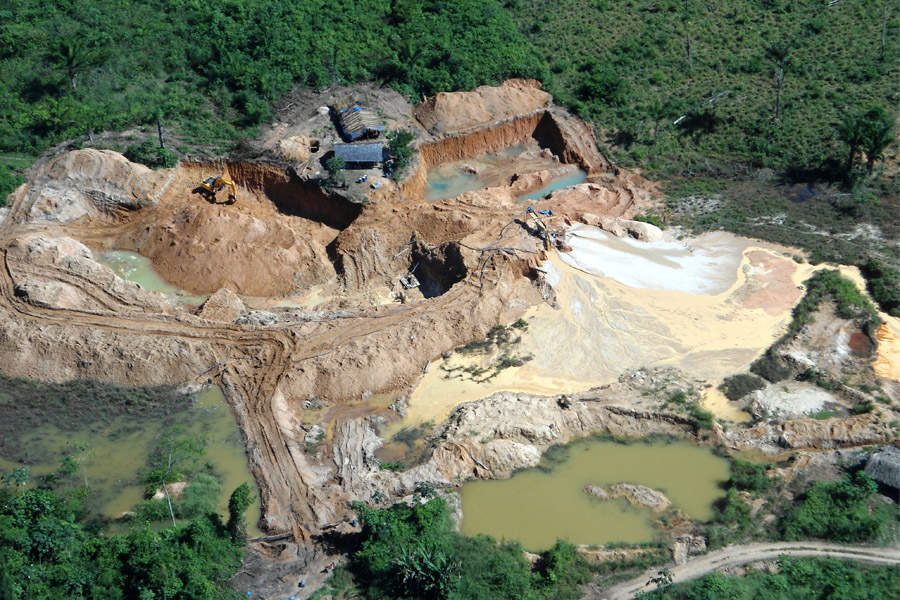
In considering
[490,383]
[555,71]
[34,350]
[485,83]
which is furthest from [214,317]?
[555,71]

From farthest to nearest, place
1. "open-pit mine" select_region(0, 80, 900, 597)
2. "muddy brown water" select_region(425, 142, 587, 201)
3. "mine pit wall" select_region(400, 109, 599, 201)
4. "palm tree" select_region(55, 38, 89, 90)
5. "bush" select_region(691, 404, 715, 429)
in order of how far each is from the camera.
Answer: "mine pit wall" select_region(400, 109, 599, 201)
"muddy brown water" select_region(425, 142, 587, 201)
"palm tree" select_region(55, 38, 89, 90)
"bush" select_region(691, 404, 715, 429)
"open-pit mine" select_region(0, 80, 900, 597)

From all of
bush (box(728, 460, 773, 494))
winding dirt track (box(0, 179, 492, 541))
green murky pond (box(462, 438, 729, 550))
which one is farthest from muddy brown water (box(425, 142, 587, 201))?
bush (box(728, 460, 773, 494))

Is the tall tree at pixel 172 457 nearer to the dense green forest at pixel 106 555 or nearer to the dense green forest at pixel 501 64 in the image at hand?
the dense green forest at pixel 106 555

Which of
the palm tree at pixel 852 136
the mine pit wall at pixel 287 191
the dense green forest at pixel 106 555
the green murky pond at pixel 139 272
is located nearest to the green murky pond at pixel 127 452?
the dense green forest at pixel 106 555

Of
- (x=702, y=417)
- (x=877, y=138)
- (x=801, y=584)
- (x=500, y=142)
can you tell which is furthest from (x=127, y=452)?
(x=877, y=138)

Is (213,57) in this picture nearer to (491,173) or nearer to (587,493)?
(491,173)

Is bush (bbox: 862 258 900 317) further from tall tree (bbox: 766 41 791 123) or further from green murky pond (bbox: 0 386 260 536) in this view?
green murky pond (bbox: 0 386 260 536)
